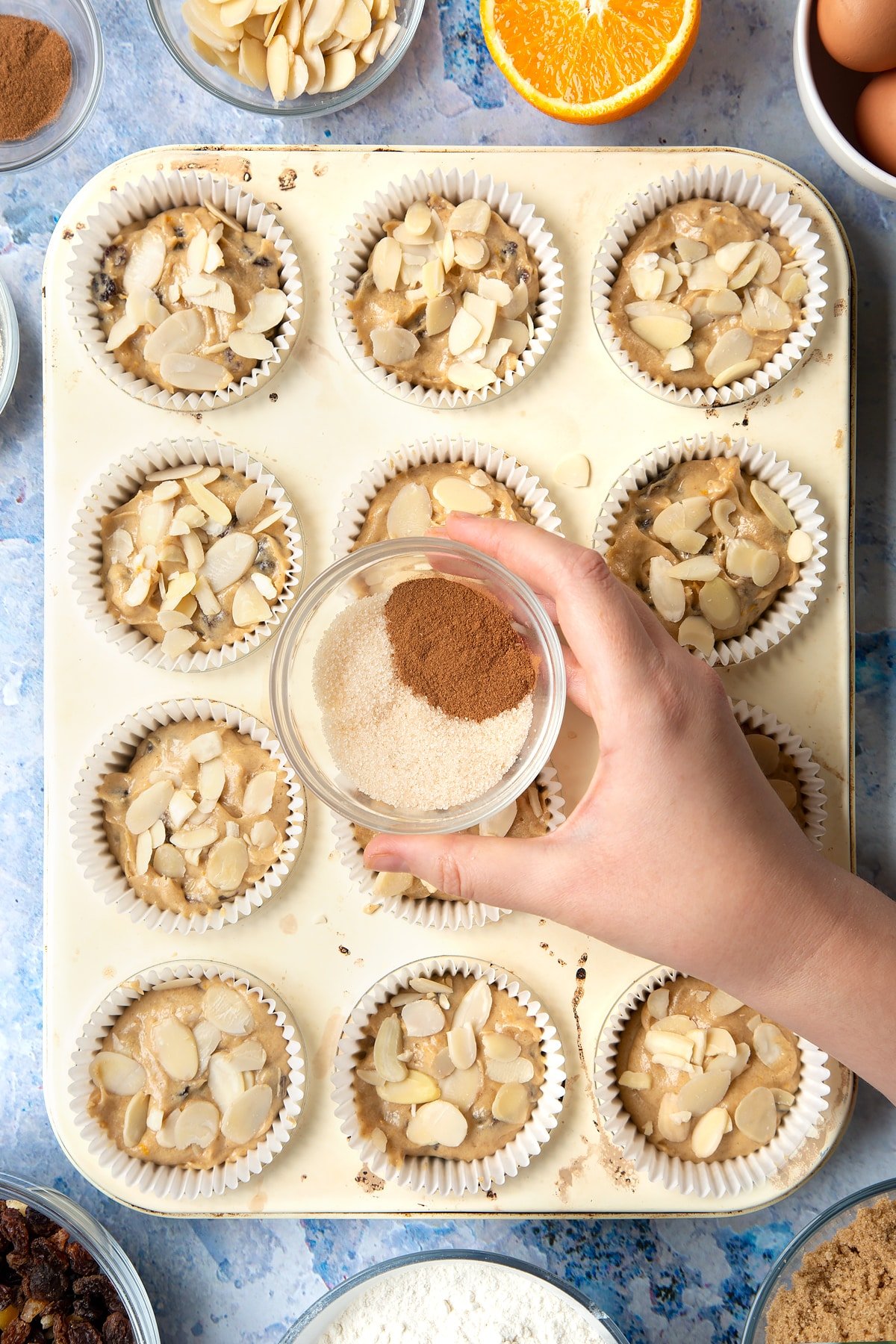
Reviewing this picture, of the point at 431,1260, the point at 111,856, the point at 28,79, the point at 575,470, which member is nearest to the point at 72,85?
the point at 28,79

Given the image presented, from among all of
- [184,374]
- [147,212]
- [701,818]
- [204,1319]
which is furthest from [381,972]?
[147,212]

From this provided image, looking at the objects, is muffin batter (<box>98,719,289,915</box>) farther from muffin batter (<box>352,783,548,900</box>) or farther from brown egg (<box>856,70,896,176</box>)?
brown egg (<box>856,70,896,176</box>)

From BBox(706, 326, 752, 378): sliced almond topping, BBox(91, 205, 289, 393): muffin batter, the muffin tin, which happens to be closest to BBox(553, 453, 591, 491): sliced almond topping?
the muffin tin

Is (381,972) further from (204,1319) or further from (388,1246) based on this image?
(204,1319)

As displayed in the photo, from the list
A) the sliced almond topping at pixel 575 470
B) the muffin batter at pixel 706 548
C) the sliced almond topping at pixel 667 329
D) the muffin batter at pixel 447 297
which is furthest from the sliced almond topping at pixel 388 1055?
the sliced almond topping at pixel 667 329

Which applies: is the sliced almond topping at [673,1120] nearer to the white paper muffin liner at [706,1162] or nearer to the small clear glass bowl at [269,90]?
the white paper muffin liner at [706,1162]

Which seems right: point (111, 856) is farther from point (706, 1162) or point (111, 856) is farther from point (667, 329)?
point (667, 329)
